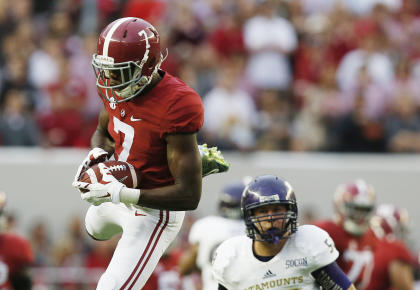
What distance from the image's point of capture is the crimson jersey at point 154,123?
4.50m

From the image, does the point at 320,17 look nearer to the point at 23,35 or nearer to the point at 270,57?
the point at 270,57

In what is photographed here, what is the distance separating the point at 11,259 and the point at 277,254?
263 cm

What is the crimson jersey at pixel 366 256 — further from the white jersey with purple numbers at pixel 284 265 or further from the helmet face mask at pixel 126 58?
the helmet face mask at pixel 126 58

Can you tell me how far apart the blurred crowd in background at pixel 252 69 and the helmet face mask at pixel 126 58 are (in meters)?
5.86

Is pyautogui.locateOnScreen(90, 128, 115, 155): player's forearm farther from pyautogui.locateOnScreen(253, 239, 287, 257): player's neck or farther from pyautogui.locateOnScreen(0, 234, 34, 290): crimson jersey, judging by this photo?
pyautogui.locateOnScreen(0, 234, 34, 290): crimson jersey

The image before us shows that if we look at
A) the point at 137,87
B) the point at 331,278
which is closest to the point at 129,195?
the point at 137,87

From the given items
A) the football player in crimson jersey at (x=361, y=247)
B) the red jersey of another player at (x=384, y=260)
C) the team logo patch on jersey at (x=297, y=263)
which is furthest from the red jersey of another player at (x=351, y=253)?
the team logo patch on jersey at (x=297, y=263)

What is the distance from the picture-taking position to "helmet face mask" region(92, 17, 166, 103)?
14.7 ft

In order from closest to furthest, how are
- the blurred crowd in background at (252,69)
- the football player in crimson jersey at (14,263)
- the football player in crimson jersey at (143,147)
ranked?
the football player in crimson jersey at (143,147) → the football player in crimson jersey at (14,263) → the blurred crowd in background at (252,69)

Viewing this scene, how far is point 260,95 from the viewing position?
37.4 ft

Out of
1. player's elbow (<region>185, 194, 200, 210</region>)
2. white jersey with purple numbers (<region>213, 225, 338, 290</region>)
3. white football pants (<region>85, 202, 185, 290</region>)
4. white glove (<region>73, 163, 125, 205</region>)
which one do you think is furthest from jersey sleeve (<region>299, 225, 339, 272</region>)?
white glove (<region>73, 163, 125, 205</region>)

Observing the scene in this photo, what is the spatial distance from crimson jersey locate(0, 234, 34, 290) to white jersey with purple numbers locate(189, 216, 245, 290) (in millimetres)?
1232

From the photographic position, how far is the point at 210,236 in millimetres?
6738

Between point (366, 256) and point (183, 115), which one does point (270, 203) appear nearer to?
point (183, 115)
